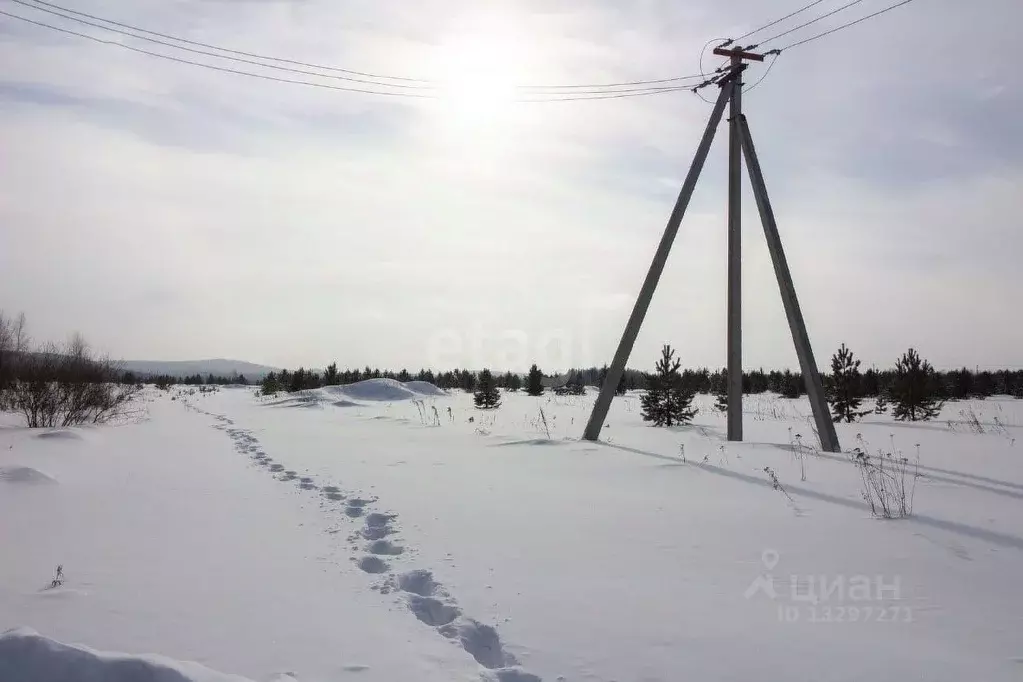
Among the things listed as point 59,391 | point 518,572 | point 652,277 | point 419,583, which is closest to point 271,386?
point 59,391

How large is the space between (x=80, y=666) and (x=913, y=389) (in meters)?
20.2

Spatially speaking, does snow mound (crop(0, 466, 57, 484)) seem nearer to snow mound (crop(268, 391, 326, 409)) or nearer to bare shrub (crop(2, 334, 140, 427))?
bare shrub (crop(2, 334, 140, 427))

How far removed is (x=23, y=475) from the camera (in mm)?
6379

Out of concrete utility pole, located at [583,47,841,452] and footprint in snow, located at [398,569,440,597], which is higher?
concrete utility pole, located at [583,47,841,452]

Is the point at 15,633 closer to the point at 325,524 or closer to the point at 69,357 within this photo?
the point at 325,524

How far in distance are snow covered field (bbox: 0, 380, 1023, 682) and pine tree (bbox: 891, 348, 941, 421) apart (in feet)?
35.7

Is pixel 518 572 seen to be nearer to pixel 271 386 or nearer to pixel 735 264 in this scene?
pixel 735 264

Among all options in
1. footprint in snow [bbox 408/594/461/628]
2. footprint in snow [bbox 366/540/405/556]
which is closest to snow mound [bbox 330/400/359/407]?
footprint in snow [bbox 366/540/405/556]

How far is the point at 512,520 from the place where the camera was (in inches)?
199

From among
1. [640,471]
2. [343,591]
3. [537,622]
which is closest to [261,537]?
[343,591]

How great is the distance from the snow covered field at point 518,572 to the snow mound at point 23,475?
1.1 inches

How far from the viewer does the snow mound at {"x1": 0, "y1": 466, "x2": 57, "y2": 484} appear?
20.6 ft

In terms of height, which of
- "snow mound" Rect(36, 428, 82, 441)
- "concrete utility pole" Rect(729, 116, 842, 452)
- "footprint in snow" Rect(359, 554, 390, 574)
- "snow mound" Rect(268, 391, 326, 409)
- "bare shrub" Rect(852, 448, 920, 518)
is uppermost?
"concrete utility pole" Rect(729, 116, 842, 452)

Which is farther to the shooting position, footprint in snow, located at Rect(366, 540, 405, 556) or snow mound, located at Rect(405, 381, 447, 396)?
snow mound, located at Rect(405, 381, 447, 396)
